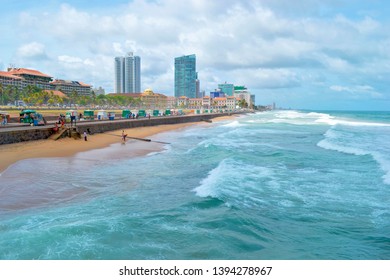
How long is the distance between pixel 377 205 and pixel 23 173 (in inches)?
475

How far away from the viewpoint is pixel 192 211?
895 cm

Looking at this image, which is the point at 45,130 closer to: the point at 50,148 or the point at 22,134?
the point at 22,134

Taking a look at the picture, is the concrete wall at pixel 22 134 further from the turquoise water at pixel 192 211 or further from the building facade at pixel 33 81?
the building facade at pixel 33 81

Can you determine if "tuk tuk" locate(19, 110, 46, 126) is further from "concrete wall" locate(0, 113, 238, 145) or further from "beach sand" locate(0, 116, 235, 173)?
"beach sand" locate(0, 116, 235, 173)

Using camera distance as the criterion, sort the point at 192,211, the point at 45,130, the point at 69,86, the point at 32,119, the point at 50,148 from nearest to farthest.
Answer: the point at 192,211
the point at 50,148
the point at 45,130
the point at 32,119
the point at 69,86

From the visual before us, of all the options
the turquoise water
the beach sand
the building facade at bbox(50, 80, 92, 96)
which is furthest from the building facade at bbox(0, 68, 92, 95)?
the turquoise water

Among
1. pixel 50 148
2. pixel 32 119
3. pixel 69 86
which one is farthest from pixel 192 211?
pixel 69 86

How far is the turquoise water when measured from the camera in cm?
668

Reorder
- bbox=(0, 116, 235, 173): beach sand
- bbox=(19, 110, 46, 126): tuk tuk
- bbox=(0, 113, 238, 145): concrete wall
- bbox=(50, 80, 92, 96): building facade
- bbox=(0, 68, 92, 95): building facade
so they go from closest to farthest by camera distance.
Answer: bbox=(0, 116, 235, 173): beach sand
bbox=(0, 113, 238, 145): concrete wall
bbox=(19, 110, 46, 126): tuk tuk
bbox=(0, 68, 92, 95): building facade
bbox=(50, 80, 92, 96): building facade

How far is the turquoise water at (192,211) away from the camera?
668 centimetres

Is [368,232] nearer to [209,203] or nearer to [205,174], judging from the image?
[209,203]

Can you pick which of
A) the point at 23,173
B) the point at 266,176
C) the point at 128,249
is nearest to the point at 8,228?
the point at 128,249

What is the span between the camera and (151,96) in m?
155

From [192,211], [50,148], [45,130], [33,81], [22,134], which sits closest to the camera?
[192,211]
